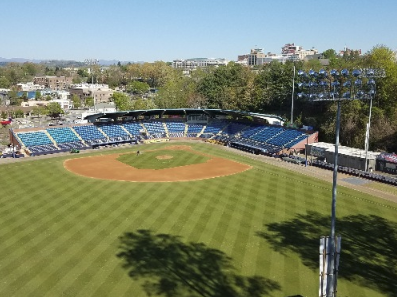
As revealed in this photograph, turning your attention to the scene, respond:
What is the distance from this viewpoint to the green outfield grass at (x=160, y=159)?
59.8 meters

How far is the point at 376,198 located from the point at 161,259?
29.6 meters

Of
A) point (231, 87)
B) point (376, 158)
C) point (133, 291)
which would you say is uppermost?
point (231, 87)

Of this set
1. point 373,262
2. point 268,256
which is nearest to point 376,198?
point 373,262

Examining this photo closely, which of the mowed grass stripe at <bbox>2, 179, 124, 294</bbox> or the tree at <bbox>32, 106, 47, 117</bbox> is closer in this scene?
the mowed grass stripe at <bbox>2, 179, 124, 294</bbox>

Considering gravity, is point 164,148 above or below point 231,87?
below

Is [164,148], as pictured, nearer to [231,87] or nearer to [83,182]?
[83,182]

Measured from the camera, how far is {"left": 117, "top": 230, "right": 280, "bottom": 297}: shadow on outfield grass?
23.6 metres

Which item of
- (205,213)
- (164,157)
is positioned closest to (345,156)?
(205,213)

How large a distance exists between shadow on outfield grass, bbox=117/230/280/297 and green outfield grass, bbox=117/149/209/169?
28.5 metres

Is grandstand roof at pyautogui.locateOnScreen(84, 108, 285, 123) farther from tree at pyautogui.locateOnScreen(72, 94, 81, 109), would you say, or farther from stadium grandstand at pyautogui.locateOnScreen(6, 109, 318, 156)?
tree at pyautogui.locateOnScreen(72, 94, 81, 109)

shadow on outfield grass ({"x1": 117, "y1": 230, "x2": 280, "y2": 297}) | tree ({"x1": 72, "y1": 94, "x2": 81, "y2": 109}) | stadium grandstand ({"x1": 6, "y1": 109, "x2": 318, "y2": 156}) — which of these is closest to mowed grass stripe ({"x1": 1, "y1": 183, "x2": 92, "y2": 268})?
shadow on outfield grass ({"x1": 117, "y1": 230, "x2": 280, "y2": 297})

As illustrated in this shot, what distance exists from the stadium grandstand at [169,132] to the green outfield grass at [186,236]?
2312cm

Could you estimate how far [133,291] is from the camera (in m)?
23.4

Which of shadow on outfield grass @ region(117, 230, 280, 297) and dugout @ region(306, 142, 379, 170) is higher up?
dugout @ region(306, 142, 379, 170)
